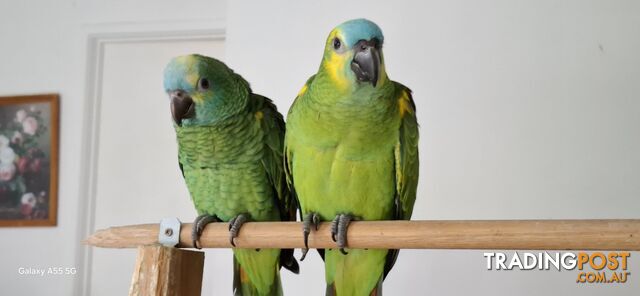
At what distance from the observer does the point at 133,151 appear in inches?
109

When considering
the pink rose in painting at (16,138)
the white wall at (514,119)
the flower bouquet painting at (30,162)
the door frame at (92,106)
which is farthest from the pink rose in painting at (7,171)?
the white wall at (514,119)

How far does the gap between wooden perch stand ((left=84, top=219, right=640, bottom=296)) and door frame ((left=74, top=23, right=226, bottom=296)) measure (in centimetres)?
154

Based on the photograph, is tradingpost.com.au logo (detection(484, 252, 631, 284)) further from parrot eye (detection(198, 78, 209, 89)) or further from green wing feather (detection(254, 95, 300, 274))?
parrot eye (detection(198, 78, 209, 89))

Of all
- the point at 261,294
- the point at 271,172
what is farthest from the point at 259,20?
the point at 261,294

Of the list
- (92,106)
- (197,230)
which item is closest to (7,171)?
(92,106)

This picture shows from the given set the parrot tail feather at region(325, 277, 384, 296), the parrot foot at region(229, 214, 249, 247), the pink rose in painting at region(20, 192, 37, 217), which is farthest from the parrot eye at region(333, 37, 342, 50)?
the pink rose in painting at region(20, 192, 37, 217)

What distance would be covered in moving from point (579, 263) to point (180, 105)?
1467mm

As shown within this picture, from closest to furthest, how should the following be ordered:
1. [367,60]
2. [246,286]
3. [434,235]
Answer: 1. [434,235]
2. [367,60]
3. [246,286]

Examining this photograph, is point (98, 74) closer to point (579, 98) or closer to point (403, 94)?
point (403, 94)

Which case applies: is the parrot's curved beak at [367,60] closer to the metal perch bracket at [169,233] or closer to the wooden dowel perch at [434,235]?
the wooden dowel perch at [434,235]

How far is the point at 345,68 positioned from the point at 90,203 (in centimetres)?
185

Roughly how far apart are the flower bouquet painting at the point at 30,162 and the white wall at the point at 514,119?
1140mm

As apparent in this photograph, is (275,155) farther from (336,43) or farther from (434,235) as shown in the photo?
(434,235)

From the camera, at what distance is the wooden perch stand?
105cm
